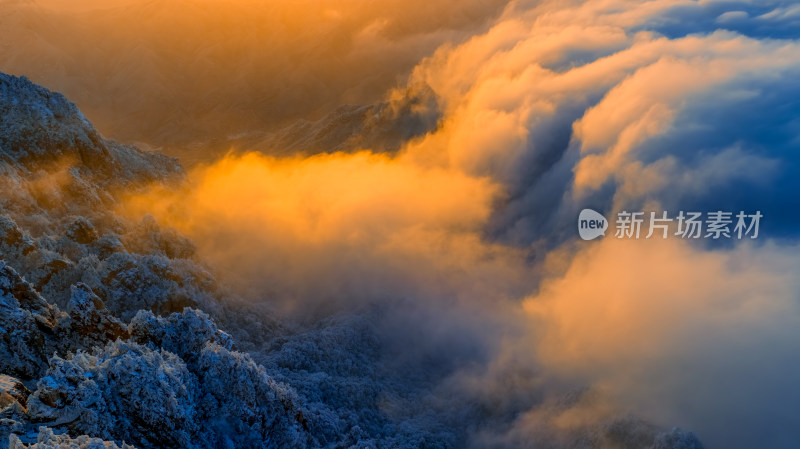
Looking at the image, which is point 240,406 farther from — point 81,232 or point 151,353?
point 81,232

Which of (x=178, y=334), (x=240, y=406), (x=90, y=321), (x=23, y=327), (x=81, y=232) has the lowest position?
(x=240, y=406)

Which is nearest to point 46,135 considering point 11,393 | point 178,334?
point 178,334

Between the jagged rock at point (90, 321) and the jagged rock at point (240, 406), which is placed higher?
the jagged rock at point (90, 321)

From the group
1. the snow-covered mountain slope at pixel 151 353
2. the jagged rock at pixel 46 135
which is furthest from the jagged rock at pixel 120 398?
the jagged rock at pixel 46 135

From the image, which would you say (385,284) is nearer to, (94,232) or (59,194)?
(94,232)

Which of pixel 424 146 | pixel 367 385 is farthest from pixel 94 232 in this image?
pixel 424 146

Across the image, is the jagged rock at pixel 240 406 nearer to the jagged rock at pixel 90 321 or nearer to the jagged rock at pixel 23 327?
the jagged rock at pixel 90 321

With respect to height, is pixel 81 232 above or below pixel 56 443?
above

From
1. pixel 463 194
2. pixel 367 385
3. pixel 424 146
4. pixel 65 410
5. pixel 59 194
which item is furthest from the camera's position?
pixel 424 146
